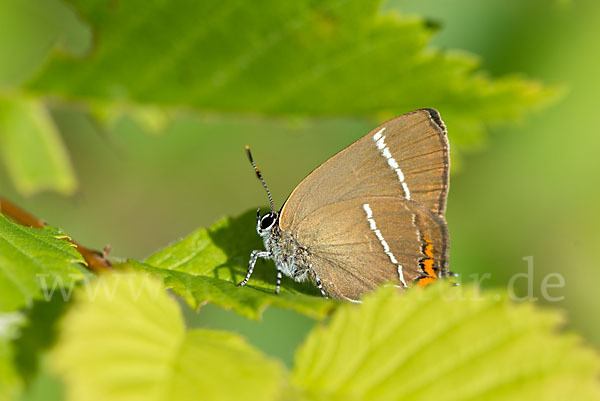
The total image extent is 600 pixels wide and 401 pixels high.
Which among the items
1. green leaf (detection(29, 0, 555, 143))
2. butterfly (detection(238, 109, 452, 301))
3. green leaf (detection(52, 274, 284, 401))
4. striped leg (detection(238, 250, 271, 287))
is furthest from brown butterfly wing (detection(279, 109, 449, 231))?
green leaf (detection(52, 274, 284, 401))

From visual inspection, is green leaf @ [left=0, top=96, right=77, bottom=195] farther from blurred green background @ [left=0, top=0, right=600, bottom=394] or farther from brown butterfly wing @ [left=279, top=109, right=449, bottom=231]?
brown butterfly wing @ [left=279, top=109, right=449, bottom=231]

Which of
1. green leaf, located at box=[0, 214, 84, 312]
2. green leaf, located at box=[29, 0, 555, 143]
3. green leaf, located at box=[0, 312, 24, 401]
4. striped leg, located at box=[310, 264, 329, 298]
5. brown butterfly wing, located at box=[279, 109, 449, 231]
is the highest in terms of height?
green leaf, located at box=[29, 0, 555, 143]

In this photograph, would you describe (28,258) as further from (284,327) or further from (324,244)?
(284,327)

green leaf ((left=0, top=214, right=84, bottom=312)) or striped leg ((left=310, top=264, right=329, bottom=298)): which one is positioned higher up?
striped leg ((left=310, top=264, right=329, bottom=298))

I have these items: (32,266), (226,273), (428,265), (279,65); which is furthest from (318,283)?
(32,266)

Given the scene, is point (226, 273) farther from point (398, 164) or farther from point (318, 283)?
point (398, 164)

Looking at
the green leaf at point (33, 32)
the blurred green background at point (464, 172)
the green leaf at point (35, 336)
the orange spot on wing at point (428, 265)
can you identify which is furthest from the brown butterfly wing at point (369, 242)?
the green leaf at point (33, 32)

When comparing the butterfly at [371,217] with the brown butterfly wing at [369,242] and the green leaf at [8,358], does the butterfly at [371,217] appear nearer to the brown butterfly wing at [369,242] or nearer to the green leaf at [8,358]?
the brown butterfly wing at [369,242]
